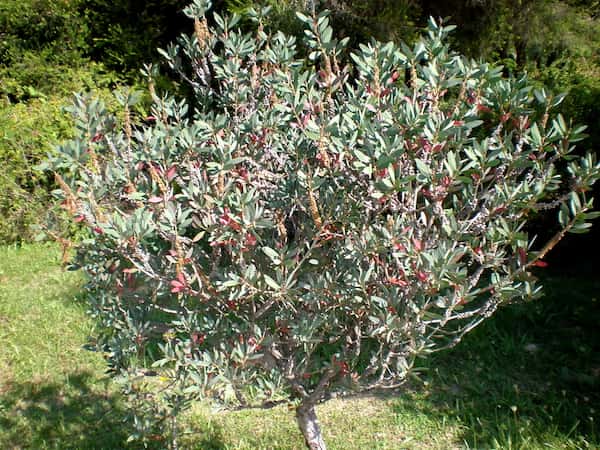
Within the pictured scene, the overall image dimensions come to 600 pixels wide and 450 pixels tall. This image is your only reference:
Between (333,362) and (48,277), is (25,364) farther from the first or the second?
(333,362)

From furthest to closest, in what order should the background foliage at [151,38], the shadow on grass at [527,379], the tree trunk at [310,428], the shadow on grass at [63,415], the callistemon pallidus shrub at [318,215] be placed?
the background foliage at [151,38] → the shadow on grass at [63,415] → the shadow on grass at [527,379] → the tree trunk at [310,428] → the callistemon pallidus shrub at [318,215]

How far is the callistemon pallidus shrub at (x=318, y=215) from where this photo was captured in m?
1.76

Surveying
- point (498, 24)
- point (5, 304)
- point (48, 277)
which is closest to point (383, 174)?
point (5, 304)

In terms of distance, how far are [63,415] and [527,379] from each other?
2.67 metres

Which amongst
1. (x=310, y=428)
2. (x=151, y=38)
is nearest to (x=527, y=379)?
(x=310, y=428)

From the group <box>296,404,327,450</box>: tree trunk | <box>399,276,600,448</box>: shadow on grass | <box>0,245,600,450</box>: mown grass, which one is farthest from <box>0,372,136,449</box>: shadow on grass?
<box>399,276,600,448</box>: shadow on grass

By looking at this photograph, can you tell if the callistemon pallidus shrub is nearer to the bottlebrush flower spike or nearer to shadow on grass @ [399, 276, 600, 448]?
the bottlebrush flower spike

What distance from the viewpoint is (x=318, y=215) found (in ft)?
5.98

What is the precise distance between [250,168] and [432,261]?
2.74ft

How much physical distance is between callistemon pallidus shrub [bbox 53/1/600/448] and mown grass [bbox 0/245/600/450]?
100 centimetres

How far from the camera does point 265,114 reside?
2.21 m


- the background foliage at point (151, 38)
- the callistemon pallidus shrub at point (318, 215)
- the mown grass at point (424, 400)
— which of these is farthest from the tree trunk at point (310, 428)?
the background foliage at point (151, 38)

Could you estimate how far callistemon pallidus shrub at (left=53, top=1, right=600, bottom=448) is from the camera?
1.76 m

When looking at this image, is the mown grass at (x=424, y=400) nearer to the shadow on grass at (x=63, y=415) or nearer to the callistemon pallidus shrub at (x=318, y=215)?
the shadow on grass at (x=63, y=415)
